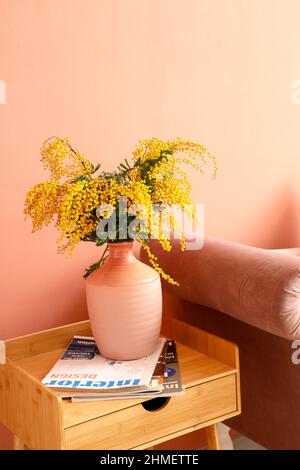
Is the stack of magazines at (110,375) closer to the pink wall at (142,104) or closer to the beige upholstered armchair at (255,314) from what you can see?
the beige upholstered armchair at (255,314)

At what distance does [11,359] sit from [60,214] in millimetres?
451

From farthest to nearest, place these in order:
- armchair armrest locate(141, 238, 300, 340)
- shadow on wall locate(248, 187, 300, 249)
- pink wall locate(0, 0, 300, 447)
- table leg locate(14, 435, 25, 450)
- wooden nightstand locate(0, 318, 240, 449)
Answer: shadow on wall locate(248, 187, 300, 249) → pink wall locate(0, 0, 300, 447) → table leg locate(14, 435, 25, 450) → armchair armrest locate(141, 238, 300, 340) → wooden nightstand locate(0, 318, 240, 449)

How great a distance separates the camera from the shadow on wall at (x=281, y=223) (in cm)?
241

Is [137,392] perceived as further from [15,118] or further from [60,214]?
[15,118]

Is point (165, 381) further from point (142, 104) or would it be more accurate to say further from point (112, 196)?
point (142, 104)

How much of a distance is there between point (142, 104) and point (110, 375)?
0.95 meters

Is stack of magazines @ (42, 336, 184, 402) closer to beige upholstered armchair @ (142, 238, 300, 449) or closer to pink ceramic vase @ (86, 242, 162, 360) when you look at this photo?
pink ceramic vase @ (86, 242, 162, 360)

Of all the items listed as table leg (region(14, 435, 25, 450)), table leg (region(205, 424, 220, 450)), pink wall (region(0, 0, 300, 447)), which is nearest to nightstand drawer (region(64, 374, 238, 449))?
table leg (region(205, 424, 220, 450))

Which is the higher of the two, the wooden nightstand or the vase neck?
the vase neck

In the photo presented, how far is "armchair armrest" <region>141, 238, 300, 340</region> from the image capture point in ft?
4.65

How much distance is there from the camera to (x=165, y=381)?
1.43 m

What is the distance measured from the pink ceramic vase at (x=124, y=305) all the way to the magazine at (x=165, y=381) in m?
0.06

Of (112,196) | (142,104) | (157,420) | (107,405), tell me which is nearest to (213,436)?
(157,420)
